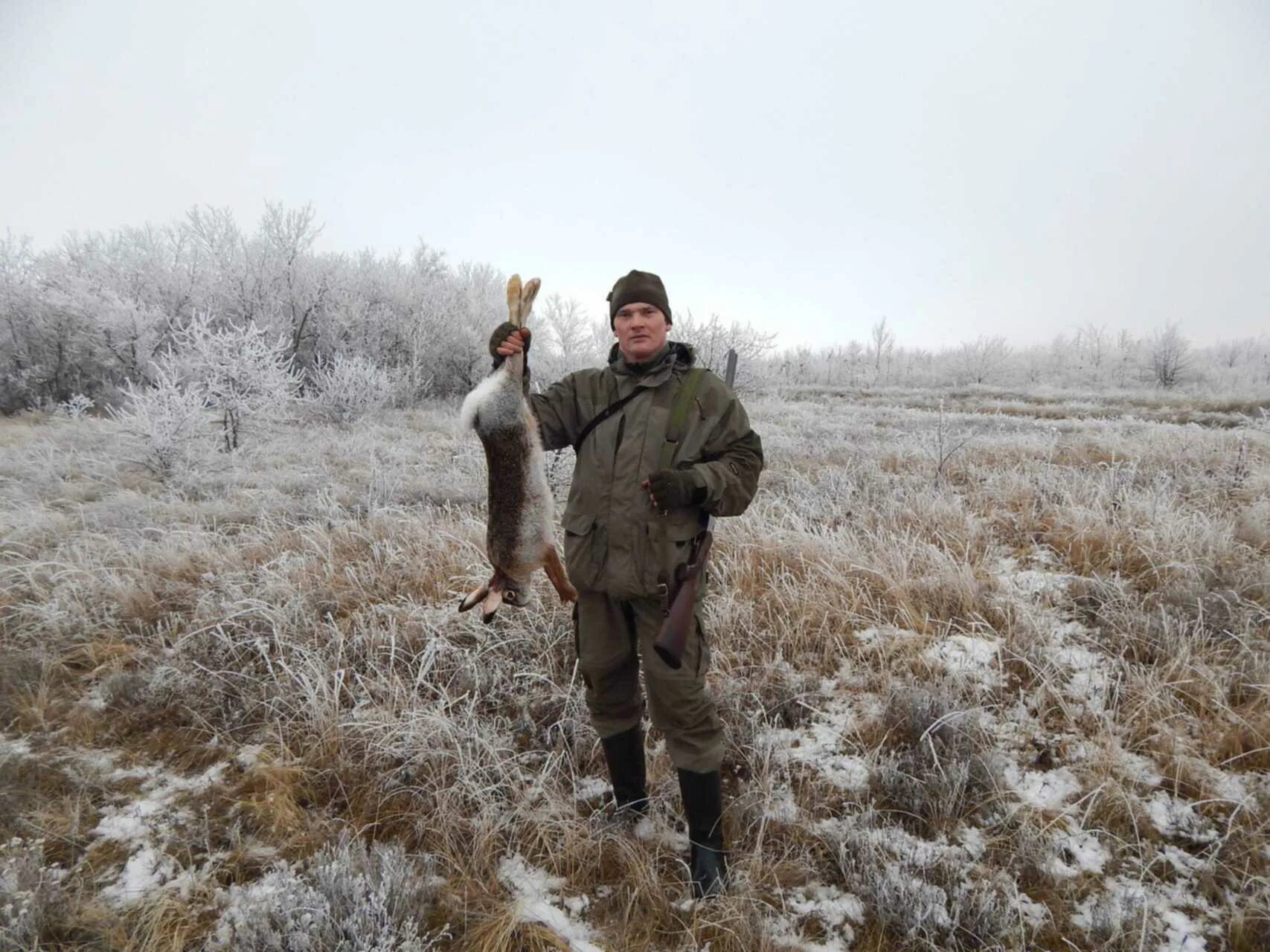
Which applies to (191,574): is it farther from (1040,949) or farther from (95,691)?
(1040,949)

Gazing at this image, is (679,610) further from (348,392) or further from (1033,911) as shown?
(348,392)

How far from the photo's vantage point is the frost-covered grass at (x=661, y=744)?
1917 mm

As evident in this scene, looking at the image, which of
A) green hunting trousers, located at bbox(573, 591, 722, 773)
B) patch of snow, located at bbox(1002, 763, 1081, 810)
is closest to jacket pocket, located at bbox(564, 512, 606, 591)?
green hunting trousers, located at bbox(573, 591, 722, 773)

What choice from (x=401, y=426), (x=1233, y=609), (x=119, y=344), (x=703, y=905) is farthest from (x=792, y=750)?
(x=119, y=344)

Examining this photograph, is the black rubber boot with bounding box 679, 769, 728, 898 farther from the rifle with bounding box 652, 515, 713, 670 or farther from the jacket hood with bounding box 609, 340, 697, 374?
the jacket hood with bounding box 609, 340, 697, 374

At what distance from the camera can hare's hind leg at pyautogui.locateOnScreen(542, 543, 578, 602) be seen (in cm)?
184

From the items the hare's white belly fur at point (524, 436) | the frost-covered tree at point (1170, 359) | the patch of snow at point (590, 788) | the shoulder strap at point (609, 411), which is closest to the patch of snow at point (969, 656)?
the patch of snow at point (590, 788)

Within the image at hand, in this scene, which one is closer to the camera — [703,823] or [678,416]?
[678,416]

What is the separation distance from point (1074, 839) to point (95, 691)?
4747 millimetres

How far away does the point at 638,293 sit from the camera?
6.65ft

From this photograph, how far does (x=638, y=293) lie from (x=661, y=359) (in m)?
0.25

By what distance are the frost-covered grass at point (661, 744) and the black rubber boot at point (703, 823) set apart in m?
0.09

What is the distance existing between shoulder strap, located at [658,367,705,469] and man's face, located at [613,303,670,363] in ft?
0.60

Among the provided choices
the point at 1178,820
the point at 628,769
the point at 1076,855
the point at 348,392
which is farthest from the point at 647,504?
the point at 348,392
